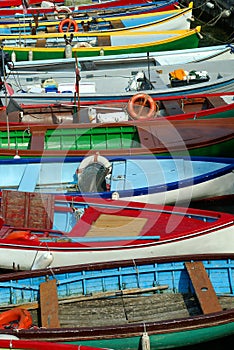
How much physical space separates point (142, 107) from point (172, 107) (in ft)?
2.77

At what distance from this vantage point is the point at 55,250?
33.7ft

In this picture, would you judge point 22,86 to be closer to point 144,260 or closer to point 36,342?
point 144,260

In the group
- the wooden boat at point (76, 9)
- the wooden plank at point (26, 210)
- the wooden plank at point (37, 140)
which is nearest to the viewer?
the wooden plank at point (26, 210)

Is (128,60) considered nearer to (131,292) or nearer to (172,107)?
(172,107)

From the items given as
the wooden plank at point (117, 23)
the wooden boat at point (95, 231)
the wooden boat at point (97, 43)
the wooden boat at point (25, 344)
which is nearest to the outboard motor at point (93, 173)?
the wooden boat at point (95, 231)

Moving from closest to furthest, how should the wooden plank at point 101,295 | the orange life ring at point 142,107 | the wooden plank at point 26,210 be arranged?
the wooden plank at point 101,295
the wooden plank at point 26,210
the orange life ring at point 142,107

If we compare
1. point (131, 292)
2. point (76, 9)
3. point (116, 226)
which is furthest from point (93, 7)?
point (131, 292)

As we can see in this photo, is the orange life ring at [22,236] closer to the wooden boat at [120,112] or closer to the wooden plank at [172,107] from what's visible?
the wooden boat at [120,112]

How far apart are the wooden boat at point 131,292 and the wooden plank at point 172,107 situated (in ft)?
19.2

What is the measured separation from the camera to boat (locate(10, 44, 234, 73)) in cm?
1819

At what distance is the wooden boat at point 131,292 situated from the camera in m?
8.99

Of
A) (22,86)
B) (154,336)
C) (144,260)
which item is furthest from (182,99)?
(154,336)

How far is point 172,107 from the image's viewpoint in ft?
49.6

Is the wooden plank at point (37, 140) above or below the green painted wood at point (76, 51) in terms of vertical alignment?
below
